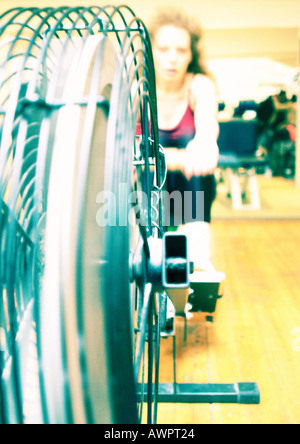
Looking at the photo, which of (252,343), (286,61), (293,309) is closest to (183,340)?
(252,343)

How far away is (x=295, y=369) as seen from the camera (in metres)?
1.33

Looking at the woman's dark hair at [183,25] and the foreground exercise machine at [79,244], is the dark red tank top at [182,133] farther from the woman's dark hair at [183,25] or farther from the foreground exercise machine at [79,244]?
the foreground exercise machine at [79,244]

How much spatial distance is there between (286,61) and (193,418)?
5841mm

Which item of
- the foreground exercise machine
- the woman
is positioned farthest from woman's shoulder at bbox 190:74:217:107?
the foreground exercise machine

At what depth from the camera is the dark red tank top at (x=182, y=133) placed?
1.33 metres

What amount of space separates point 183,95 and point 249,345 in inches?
36.4

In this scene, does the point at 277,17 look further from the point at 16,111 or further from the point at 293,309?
the point at 16,111

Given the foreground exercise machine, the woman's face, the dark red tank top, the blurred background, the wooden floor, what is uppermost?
the blurred background

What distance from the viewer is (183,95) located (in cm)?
132

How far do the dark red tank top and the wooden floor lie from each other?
0.74 metres

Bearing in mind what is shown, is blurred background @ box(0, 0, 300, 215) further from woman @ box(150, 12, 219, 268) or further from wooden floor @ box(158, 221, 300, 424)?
wooden floor @ box(158, 221, 300, 424)

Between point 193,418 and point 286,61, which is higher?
point 286,61

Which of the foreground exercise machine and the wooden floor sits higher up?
the foreground exercise machine

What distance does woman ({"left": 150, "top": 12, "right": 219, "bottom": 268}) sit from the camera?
3.98ft
